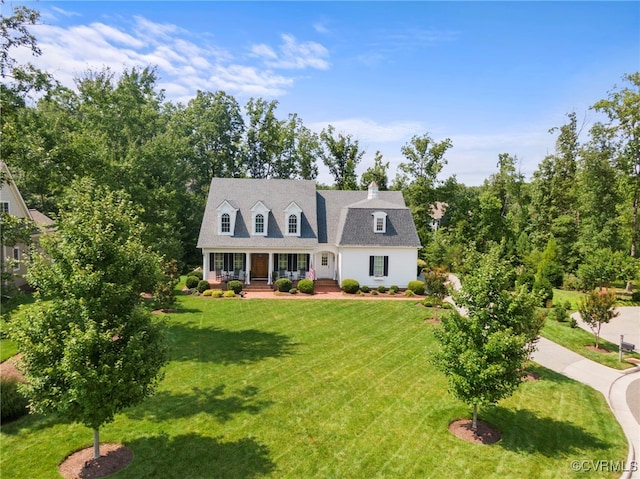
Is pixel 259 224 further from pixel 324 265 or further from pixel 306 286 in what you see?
pixel 306 286

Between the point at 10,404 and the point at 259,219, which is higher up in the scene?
the point at 259,219

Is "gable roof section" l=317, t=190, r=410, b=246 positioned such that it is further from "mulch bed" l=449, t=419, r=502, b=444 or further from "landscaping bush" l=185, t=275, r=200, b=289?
"mulch bed" l=449, t=419, r=502, b=444

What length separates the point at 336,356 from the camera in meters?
18.0

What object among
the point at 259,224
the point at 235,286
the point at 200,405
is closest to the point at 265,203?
the point at 259,224

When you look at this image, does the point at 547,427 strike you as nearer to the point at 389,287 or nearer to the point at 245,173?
the point at 389,287

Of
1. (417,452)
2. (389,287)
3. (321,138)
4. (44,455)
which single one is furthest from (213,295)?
(321,138)

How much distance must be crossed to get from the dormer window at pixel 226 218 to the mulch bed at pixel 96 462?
73.5ft

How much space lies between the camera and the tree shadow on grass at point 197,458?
9977 mm

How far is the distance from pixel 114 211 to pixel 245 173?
135 feet

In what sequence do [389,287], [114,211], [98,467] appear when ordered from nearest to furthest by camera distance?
1. [98,467]
2. [114,211]
3. [389,287]

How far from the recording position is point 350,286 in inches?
1201

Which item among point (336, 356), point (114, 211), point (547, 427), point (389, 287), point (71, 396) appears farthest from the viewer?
point (389, 287)

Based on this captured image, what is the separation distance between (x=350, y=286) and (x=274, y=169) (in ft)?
87.7

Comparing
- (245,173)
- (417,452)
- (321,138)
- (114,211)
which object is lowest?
(417,452)
